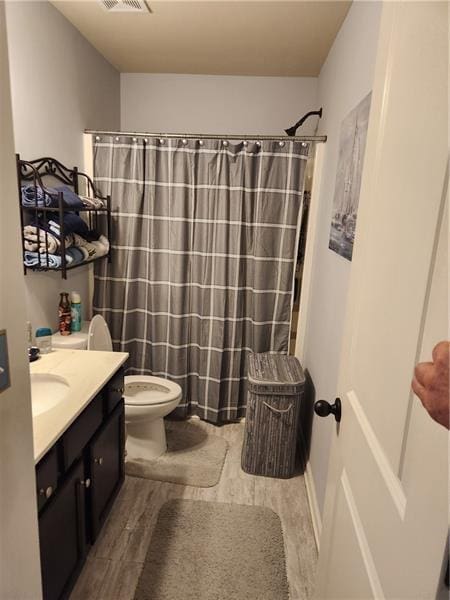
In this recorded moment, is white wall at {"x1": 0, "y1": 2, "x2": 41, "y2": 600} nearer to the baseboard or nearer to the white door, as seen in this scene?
the white door

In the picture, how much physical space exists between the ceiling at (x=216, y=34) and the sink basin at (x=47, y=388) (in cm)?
177

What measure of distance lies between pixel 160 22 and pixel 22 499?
222 cm

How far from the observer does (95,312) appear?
8.68 ft

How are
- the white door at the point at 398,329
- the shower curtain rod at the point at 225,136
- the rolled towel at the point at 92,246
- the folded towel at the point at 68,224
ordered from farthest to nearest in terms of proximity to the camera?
the shower curtain rod at the point at 225,136, the rolled towel at the point at 92,246, the folded towel at the point at 68,224, the white door at the point at 398,329

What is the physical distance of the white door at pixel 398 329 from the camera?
0.55 meters

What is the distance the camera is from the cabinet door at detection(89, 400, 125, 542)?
1571 mm

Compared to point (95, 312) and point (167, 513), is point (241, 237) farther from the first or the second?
point (167, 513)

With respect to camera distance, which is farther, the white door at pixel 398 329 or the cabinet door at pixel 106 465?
the cabinet door at pixel 106 465

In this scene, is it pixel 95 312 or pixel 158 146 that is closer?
pixel 158 146

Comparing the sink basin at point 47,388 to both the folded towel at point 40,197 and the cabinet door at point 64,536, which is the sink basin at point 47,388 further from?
the folded towel at point 40,197

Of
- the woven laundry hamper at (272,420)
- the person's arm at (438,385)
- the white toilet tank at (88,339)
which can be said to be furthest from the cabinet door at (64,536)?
the person's arm at (438,385)

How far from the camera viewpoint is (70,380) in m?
1.56

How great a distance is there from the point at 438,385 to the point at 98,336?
2.01m

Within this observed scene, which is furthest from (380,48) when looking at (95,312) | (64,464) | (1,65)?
(95,312)
